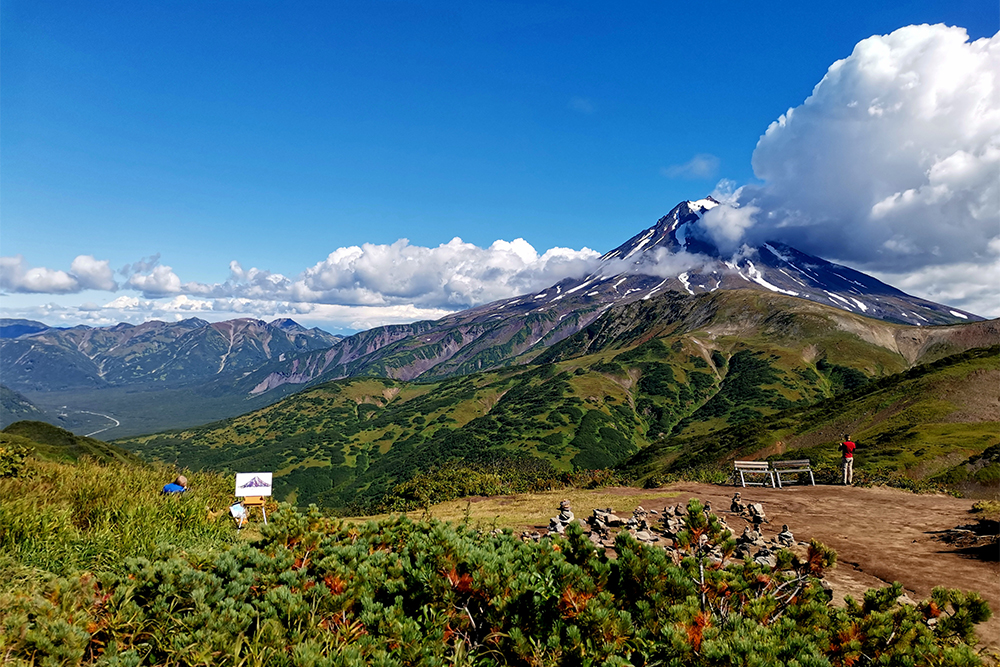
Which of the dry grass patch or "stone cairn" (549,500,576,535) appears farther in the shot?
the dry grass patch

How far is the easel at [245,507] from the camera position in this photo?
11188mm

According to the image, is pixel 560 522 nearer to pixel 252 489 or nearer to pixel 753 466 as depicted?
pixel 252 489

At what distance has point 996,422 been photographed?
48.7 m

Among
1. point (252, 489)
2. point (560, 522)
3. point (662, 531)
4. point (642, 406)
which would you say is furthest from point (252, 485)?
point (642, 406)

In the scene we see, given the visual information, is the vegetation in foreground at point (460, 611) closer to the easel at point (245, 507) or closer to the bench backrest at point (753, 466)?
the easel at point (245, 507)

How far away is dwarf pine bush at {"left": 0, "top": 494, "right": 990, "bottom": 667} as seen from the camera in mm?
3977

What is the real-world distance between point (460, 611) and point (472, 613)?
219 millimetres

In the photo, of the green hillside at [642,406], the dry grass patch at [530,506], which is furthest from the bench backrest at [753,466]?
the green hillside at [642,406]

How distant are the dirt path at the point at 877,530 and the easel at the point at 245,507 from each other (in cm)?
1096

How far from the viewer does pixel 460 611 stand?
198 inches

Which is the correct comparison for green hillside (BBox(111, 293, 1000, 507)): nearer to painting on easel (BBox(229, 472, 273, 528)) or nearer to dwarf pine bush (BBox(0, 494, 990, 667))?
painting on easel (BBox(229, 472, 273, 528))

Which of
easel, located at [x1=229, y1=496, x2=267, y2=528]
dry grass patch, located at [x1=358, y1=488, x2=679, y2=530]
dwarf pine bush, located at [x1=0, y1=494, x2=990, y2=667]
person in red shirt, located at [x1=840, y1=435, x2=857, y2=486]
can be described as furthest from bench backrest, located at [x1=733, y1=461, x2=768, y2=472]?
easel, located at [x1=229, y1=496, x2=267, y2=528]

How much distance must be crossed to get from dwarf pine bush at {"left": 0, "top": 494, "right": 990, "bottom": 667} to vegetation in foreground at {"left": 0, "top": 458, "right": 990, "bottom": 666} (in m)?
0.02

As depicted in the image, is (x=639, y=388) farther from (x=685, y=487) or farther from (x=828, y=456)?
(x=685, y=487)
